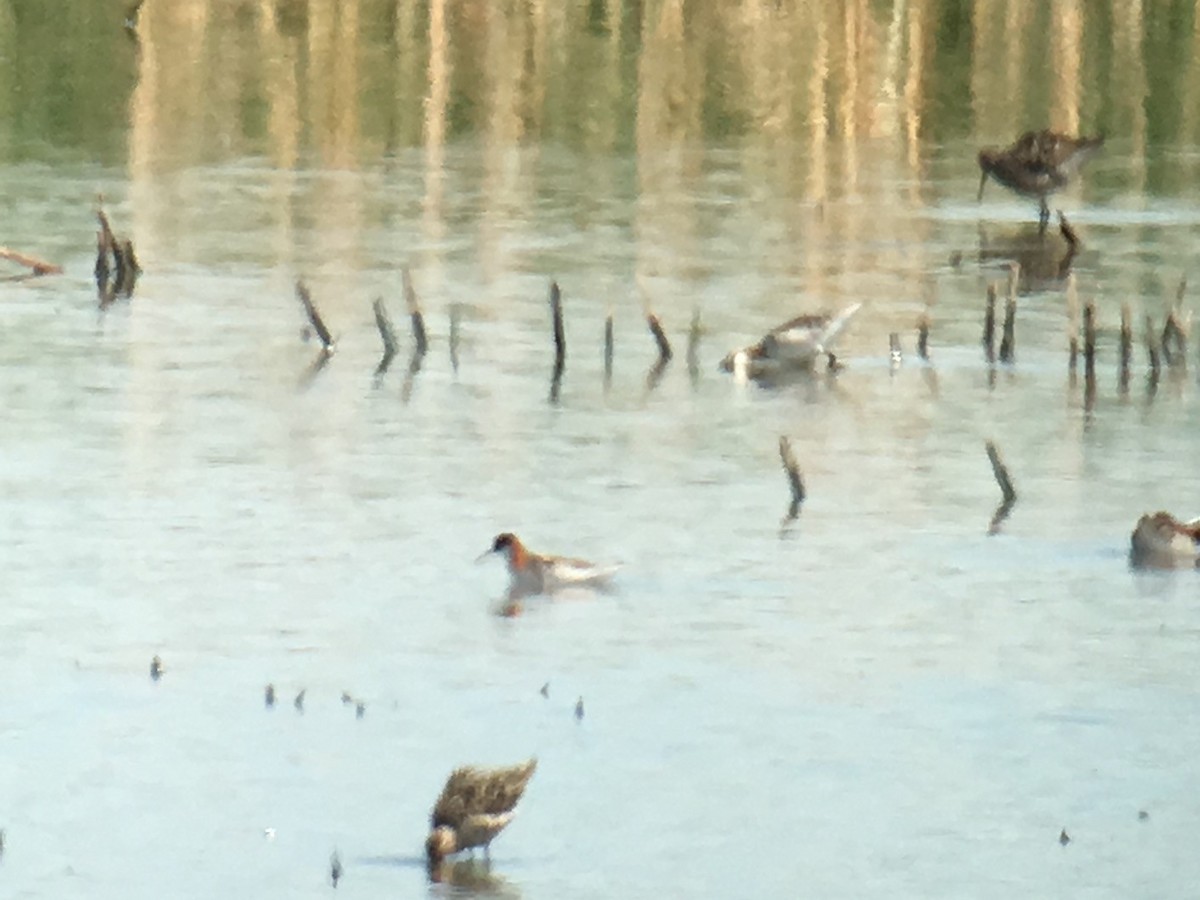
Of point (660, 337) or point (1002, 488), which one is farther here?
point (660, 337)

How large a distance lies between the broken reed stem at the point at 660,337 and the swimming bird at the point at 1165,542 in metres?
5.85

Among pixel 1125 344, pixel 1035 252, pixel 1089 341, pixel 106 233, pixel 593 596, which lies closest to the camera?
pixel 593 596

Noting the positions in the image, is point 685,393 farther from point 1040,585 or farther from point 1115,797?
point 1115,797

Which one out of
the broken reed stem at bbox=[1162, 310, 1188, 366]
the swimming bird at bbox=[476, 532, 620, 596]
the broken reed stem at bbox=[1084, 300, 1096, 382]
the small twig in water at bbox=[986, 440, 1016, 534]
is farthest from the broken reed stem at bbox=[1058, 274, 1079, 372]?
the swimming bird at bbox=[476, 532, 620, 596]

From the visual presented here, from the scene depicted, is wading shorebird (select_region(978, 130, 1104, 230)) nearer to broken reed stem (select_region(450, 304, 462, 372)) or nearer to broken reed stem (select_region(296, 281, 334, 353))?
broken reed stem (select_region(450, 304, 462, 372))

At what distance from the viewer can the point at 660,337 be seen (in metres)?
19.8

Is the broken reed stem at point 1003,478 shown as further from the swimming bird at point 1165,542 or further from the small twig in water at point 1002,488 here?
the swimming bird at point 1165,542

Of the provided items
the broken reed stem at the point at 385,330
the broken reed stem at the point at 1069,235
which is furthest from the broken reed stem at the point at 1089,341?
the broken reed stem at the point at 1069,235

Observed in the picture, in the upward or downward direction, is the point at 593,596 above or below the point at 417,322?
below

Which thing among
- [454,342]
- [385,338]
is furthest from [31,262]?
[454,342]

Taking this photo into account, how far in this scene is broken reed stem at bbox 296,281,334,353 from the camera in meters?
20.0

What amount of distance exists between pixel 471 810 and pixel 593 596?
3885mm

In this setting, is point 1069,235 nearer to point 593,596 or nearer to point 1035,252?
point 1035,252

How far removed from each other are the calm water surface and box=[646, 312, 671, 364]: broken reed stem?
8.7 inches
